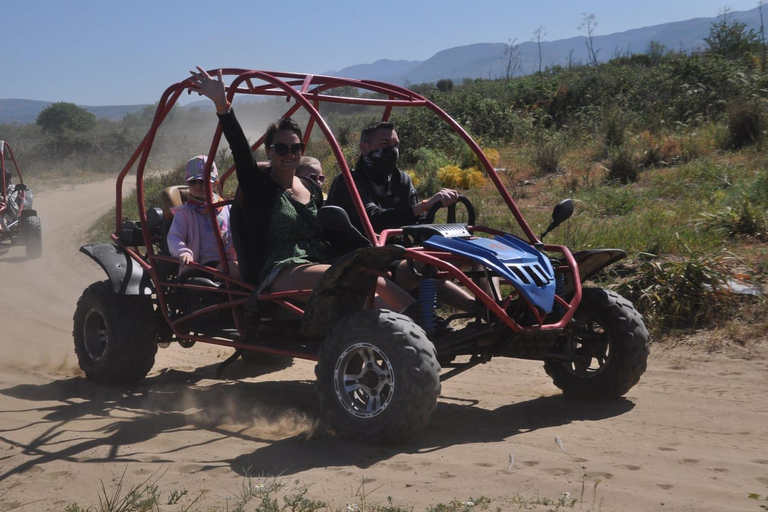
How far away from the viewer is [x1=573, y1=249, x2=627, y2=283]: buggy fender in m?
5.34

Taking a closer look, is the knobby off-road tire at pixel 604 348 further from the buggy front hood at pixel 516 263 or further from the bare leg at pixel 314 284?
the bare leg at pixel 314 284

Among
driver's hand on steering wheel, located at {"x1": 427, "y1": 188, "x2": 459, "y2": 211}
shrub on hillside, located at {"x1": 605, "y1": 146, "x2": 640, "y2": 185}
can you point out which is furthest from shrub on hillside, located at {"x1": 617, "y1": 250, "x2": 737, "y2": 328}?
shrub on hillside, located at {"x1": 605, "y1": 146, "x2": 640, "y2": 185}

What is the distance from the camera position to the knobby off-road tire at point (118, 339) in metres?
6.42

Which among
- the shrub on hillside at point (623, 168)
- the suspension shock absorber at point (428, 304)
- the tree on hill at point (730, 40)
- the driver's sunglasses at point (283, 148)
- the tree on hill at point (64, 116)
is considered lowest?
the suspension shock absorber at point (428, 304)

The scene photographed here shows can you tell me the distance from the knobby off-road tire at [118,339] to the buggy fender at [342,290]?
1951 mm

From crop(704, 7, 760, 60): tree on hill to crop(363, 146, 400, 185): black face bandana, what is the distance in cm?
1456

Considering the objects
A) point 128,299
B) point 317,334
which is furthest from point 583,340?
point 128,299

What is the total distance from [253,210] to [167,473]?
1.86 metres

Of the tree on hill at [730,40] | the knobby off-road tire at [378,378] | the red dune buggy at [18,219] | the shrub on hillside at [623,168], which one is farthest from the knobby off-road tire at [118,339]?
the tree on hill at [730,40]

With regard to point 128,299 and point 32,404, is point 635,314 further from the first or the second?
point 32,404

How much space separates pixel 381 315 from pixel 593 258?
5.20 feet

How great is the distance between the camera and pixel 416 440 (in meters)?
4.72

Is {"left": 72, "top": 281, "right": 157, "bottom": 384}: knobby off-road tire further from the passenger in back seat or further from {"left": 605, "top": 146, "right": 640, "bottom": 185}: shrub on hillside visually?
{"left": 605, "top": 146, "right": 640, "bottom": 185}: shrub on hillside

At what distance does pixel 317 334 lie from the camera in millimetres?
5121
